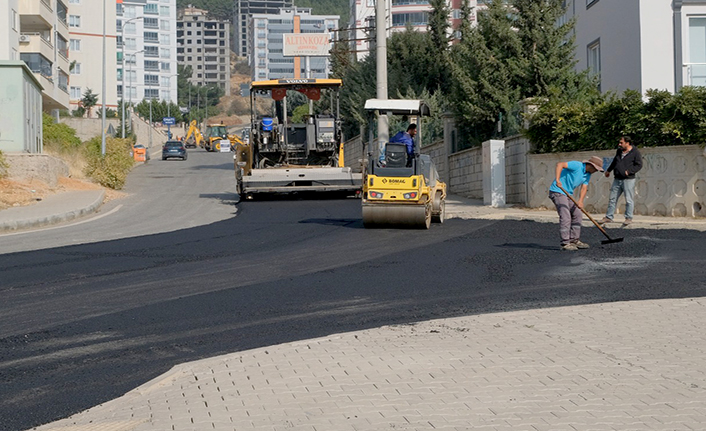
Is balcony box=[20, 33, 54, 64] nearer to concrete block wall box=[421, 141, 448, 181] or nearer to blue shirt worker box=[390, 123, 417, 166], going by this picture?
concrete block wall box=[421, 141, 448, 181]

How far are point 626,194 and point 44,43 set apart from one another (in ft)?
160

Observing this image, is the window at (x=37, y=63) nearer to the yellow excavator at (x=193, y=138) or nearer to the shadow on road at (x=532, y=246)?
the yellow excavator at (x=193, y=138)

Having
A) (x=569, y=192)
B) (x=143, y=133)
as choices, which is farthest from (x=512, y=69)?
(x=143, y=133)

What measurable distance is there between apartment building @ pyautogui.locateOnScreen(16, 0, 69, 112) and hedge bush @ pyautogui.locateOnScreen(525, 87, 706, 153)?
35.1 m

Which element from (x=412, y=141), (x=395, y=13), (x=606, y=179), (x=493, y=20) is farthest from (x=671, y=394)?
(x=395, y=13)

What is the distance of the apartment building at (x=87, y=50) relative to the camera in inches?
4161

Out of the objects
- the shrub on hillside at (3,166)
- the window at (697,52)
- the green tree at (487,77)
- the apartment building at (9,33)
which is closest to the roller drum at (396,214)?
the green tree at (487,77)

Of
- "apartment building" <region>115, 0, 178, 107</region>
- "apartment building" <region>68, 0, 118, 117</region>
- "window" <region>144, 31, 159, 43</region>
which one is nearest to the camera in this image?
"apartment building" <region>68, 0, 118, 117</region>

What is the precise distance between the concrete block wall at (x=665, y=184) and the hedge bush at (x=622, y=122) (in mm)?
237

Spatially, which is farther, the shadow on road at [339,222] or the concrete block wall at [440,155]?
the concrete block wall at [440,155]

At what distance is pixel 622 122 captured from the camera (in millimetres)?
20531

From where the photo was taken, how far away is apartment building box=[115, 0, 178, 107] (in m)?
162

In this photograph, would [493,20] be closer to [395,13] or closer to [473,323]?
[473,323]

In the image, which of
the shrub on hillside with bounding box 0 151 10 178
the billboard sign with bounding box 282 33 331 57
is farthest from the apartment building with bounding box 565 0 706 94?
the billboard sign with bounding box 282 33 331 57
